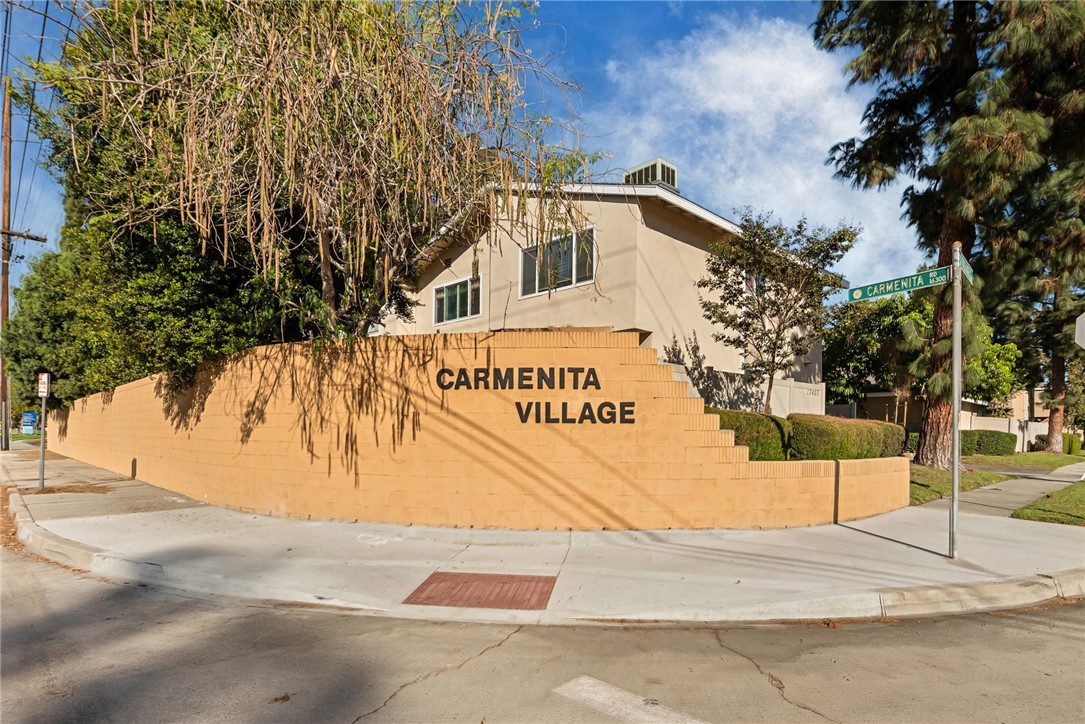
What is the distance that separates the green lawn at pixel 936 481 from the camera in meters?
12.8

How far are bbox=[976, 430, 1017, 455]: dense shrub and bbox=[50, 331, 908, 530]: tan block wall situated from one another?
25.6m

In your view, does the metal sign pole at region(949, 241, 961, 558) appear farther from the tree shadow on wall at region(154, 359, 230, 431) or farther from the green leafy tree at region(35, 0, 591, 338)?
the tree shadow on wall at region(154, 359, 230, 431)

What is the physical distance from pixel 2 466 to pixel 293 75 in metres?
20.2

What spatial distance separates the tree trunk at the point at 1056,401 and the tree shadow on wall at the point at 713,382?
93.5 feet

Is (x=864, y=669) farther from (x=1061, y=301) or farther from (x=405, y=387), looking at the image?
(x=1061, y=301)

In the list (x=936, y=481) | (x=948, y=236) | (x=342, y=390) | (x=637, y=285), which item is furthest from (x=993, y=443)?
(x=342, y=390)

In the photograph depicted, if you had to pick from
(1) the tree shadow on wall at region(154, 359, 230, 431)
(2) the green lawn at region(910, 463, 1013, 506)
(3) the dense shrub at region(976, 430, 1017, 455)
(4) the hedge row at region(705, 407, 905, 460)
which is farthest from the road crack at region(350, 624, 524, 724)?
(3) the dense shrub at region(976, 430, 1017, 455)

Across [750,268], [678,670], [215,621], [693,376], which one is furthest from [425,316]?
[678,670]

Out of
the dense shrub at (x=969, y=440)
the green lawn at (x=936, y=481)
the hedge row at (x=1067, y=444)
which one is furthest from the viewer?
the hedge row at (x=1067, y=444)

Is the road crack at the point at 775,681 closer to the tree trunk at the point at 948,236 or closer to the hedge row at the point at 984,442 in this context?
the tree trunk at the point at 948,236

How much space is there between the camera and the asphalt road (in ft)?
12.5

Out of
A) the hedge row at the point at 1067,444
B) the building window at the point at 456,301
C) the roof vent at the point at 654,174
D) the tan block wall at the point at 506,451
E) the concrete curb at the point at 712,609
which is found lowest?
the hedge row at the point at 1067,444

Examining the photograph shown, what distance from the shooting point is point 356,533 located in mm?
8438

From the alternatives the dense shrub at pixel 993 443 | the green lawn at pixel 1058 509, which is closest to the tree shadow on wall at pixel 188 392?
the green lawn at pixel 1058 509
